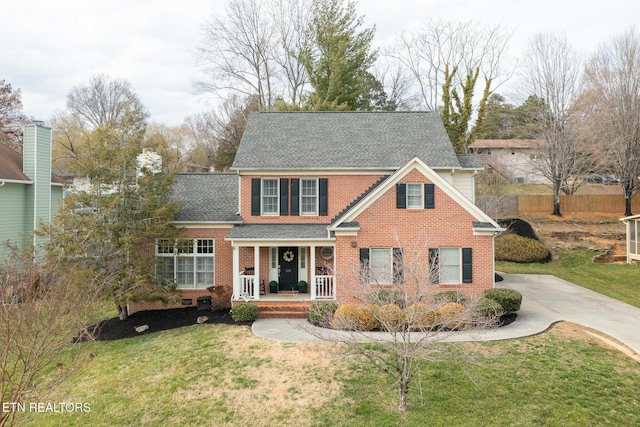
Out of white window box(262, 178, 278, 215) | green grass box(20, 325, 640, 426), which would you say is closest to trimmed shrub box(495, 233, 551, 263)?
green grass box(20, 325, 640, 426)

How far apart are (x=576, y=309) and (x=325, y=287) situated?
10166 millimetres

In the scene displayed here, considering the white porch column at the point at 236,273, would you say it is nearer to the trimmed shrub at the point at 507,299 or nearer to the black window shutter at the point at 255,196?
the black window shutter at the point at 255,196

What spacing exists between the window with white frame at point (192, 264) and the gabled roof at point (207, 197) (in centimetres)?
117

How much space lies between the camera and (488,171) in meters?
32.2

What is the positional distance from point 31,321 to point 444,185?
1344cm

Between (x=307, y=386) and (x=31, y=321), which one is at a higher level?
(x=31, y=321)

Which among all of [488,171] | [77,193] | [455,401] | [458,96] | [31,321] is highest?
[458,96]

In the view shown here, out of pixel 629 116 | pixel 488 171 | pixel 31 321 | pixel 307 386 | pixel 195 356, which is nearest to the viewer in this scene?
pixel 31 321

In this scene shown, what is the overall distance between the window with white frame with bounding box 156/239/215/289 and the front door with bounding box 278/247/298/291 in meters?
3.04

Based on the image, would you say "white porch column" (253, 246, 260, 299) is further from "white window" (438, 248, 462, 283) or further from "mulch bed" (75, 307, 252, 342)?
"white window" (438, 248, 462, 283)

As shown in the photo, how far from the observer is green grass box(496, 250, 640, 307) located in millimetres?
18516

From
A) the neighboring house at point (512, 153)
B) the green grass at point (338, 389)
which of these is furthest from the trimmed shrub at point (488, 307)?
the neighboring house at point (512, 153)

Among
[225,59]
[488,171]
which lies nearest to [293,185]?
[488,171]

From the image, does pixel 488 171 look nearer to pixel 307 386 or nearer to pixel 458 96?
pixel 458 96
